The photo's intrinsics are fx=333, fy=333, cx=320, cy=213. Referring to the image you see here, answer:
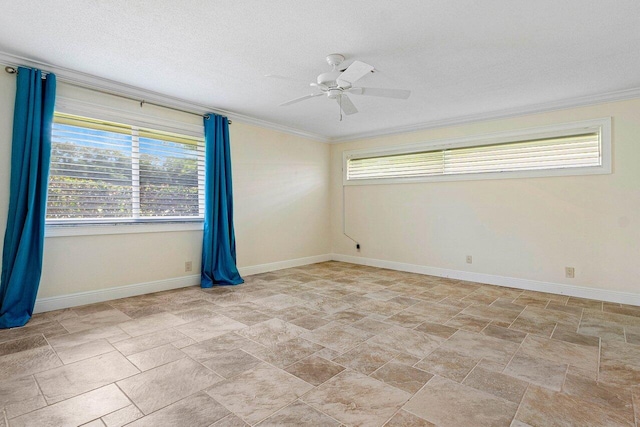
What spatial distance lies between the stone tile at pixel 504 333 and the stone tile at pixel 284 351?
150 cm

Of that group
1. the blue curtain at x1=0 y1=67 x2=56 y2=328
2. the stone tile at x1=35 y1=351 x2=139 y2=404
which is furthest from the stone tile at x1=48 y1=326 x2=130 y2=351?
the blue curtain at x1=0 y1=67 x2=56 y2=328

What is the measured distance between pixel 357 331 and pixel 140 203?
298cm

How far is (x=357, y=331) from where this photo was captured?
2916 millimetres

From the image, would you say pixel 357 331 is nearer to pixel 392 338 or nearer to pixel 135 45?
pixel 392 338

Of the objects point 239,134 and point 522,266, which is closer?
point 522,266

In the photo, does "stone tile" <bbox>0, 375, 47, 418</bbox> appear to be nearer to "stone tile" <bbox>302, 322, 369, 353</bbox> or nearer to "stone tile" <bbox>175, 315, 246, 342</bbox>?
"stone tile" <bbox>175, 315, 246, 342</bbox>

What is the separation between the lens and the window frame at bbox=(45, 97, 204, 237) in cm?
342

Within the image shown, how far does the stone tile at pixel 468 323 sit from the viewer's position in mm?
2988

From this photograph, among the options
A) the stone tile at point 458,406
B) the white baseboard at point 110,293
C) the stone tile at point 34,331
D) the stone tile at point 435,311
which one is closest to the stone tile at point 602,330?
the stone tile at point 435,311

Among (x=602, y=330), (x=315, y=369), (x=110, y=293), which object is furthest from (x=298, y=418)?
(x=110, y=293)

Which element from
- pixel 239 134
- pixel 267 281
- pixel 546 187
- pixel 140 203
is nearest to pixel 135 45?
pixel 140 203

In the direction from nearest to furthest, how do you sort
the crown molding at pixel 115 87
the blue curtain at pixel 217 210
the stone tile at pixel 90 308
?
the crown molding at pixel 115 87
the stone tile at pixel 90 308
the blue curtain at pixel 217 210

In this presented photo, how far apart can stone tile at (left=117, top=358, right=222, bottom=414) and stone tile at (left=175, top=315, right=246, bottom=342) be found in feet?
1.63

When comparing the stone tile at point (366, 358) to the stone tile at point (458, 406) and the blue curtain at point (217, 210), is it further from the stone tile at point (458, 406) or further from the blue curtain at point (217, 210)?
the blue curtain at point (217, 210)
